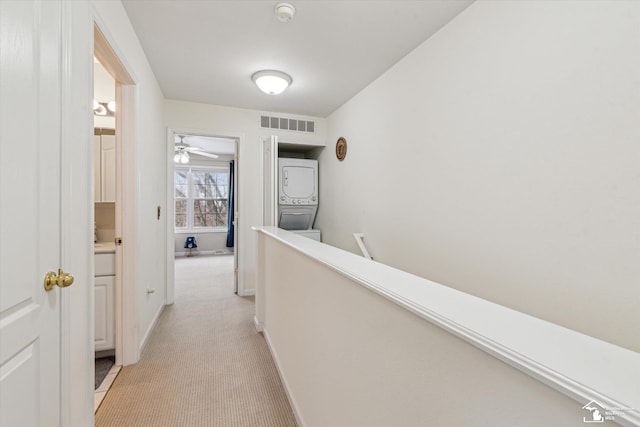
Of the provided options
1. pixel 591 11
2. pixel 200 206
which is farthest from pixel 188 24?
pixel 200 206

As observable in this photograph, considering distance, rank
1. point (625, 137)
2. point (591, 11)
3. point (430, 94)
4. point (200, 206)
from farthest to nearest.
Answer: point (200, 206), point (430, 94), point (591, 11), point (625, 137)

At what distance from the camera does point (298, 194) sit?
13.4 feet

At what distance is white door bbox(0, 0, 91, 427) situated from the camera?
752 mm

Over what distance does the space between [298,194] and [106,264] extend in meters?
2.47

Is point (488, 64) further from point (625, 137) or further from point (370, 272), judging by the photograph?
point (370, 272)

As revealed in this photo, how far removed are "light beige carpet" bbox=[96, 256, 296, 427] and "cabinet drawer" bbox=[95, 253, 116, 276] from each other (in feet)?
2.40

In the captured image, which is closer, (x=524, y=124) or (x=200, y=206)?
(x=524, y=124)

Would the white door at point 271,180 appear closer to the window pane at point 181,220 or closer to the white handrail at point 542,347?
the white handrail at point 542,347

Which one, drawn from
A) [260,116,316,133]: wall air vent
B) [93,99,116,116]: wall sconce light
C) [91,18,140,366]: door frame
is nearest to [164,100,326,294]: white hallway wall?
[260,116,316,133]: wall air vent

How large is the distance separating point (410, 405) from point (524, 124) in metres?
1.56

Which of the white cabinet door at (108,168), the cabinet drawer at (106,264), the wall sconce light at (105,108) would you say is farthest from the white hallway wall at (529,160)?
the wall sconce light at (105,108)

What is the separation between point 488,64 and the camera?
1710 mm

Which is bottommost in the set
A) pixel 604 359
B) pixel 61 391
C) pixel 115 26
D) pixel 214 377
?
→ pixel 214 377

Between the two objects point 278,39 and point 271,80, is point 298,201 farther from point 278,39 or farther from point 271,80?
point 278,39
